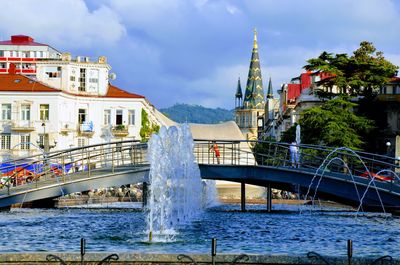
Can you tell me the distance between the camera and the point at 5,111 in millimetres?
83375

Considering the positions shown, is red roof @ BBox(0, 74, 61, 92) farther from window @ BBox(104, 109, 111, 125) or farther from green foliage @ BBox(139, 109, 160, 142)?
green foliage @ BBox(139, 109, 160, 142)

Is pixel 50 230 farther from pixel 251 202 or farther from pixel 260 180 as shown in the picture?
pixel 251 202

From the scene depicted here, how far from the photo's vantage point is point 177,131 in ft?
117

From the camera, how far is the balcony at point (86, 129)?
84.7m

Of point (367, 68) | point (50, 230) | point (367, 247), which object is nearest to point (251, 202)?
point (367, 68)

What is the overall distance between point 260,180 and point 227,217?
4426mm

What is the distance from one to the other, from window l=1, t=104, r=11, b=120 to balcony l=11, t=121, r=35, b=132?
1.24 m

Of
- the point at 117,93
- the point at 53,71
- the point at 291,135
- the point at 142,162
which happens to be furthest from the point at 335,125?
the point at 53,71

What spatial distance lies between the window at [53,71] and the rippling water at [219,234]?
51171 mm

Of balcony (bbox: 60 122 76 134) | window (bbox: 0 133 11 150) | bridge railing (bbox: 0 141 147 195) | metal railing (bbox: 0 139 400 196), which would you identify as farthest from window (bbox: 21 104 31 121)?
bridge railing (bbox: 0 141 147 195)

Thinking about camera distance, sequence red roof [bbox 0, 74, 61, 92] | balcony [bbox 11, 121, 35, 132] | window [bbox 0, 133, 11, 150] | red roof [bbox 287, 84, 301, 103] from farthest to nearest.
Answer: red roof [bbox 287, 84, 301, 103] → window [bbox 0, 133, 11, 150] → red roof [bbox 0, 74, 61, 92] → balcony [bbox 11, 121, 35, 132]

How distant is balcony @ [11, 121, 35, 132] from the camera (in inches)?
3226

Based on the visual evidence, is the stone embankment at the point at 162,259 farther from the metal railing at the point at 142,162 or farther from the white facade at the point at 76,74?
the white facade at the point at 76,74

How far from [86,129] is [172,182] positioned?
4916cm
